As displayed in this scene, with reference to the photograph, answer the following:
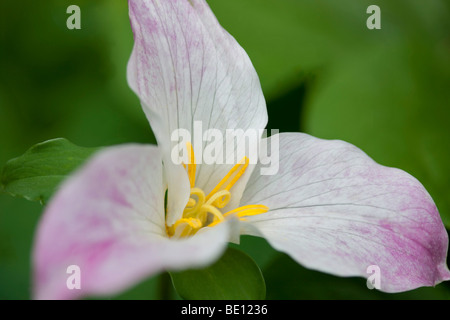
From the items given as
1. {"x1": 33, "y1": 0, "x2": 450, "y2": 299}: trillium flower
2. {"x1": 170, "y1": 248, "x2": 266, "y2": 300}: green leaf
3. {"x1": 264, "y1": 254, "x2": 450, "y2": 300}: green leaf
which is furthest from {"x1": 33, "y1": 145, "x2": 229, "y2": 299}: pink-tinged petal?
{"x1": 264, "y1": 254, "x2": 450, "y2": 300}: green leaf

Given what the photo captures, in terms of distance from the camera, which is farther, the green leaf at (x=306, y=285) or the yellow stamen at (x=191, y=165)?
the green leaf at (x=306, y=285)

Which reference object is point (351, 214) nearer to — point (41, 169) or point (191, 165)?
point (191, 165)

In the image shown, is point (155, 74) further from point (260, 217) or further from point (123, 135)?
point (123, 135)

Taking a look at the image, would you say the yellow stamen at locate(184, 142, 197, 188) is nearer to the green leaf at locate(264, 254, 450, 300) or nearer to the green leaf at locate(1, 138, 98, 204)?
the green leaf at locate(1, 138, 98, 204)

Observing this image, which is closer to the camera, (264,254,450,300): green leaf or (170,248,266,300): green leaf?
(170,248,266,300): green leaf

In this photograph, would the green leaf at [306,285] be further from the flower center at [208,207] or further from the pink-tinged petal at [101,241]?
the pink-tinged petal at [101,241]

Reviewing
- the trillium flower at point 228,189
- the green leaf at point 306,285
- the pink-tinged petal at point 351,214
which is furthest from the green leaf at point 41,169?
the green leaf at point 306,285
